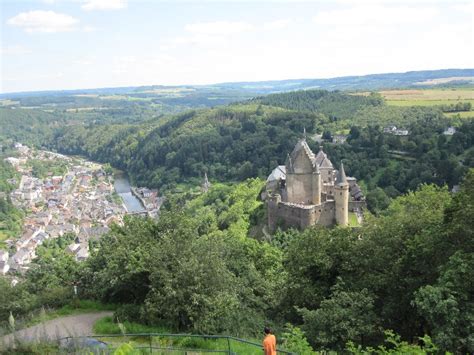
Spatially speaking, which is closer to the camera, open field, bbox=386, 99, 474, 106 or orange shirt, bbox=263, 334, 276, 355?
orange shirt, bbox=263, 334, 276, 355

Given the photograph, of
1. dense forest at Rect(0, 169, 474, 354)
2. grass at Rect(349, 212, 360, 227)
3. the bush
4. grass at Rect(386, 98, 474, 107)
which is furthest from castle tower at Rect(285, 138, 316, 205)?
grass at Rect(386, 98, 474, 107)

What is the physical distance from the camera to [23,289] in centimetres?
2205

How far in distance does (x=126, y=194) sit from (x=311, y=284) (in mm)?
92388

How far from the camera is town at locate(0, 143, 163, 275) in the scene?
217 ft

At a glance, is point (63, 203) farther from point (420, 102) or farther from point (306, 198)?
point (420, 102)

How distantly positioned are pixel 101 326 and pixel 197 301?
13.1 feet

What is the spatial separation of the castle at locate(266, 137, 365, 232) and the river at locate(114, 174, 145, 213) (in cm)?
5085

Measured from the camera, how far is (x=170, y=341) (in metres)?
13.7

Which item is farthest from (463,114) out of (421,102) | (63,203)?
(63,203)

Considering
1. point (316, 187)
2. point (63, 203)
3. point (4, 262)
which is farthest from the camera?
point (63, 203)

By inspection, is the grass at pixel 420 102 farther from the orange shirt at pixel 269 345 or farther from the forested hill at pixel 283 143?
the orange shirt at pixel 269 345

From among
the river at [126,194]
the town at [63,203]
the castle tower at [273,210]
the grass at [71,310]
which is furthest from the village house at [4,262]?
the grass at [71,310]

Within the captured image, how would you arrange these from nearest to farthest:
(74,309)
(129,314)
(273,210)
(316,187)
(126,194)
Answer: (129,314)
(74,309)
(316,187)
(273,210)
(126,194)

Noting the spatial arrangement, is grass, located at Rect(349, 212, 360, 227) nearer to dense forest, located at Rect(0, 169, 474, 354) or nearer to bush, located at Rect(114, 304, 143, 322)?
dense forest, located at Rect(0, 169, 474, 354)
